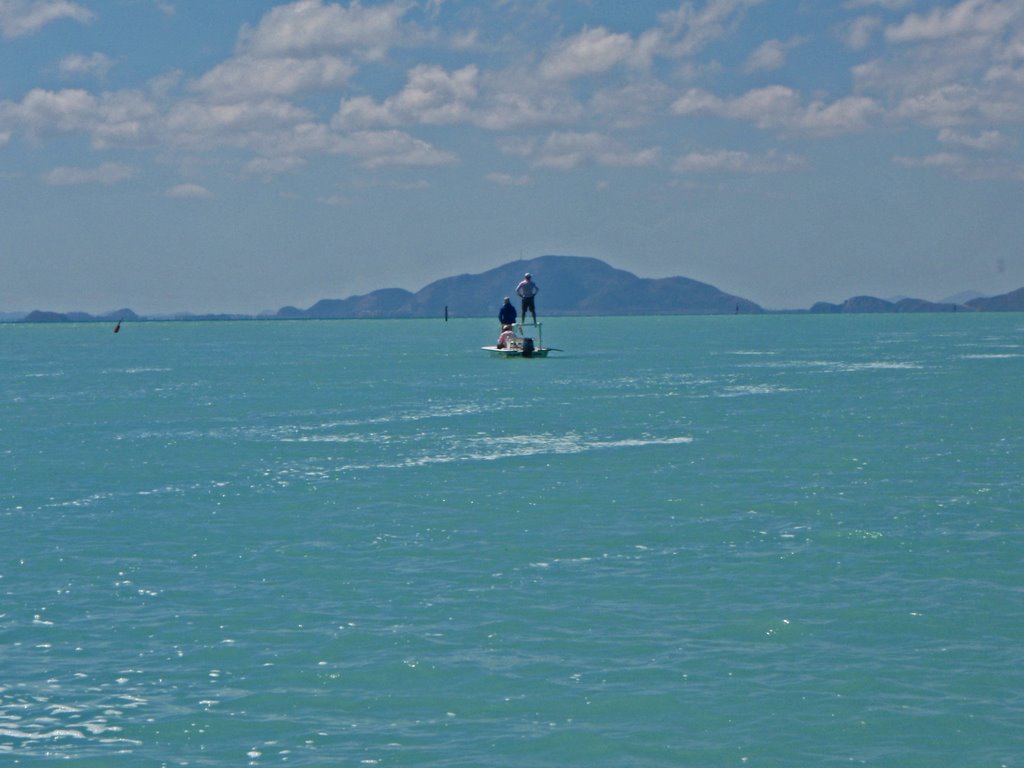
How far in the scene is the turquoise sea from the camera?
16.0 m

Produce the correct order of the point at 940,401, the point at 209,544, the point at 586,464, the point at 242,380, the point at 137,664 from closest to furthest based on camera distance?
the point at 137,664
the point at 209,544
the point at 586,464
the point at 940,401
the point at 242,380

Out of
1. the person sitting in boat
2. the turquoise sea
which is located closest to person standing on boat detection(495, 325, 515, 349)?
the person sitting in boat

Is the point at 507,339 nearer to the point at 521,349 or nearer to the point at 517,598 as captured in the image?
the point at 521,349

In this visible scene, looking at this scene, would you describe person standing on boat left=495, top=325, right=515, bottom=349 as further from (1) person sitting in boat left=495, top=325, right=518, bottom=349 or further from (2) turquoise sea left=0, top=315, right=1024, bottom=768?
(2) turquoise sea left=0, top=315, right=1024, bottom=768

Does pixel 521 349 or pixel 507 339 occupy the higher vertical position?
pixel 507 339

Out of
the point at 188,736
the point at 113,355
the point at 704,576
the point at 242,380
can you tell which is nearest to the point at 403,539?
the point at 704,576

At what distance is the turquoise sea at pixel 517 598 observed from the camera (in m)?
16.0

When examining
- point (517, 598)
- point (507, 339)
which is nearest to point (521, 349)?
point (507, 339)

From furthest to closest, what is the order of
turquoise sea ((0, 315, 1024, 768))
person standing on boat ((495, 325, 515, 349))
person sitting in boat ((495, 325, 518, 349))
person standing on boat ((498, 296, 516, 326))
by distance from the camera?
person standing on boat ((495, 325, 515, 349))
person sitting in boat ((495, 325, 518, 349))
person standing on boat ((498, 296, 516, 326))
turquoise sea ((0, 315, 1024, 768))

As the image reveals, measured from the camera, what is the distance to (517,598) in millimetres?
22250

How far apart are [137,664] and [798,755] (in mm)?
9329

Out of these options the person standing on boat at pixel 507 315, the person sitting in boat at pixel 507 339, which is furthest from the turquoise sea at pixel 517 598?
the person sitting in boat at pixel 507 339

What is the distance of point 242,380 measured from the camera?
303ft

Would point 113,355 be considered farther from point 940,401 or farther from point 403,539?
point 403,539
